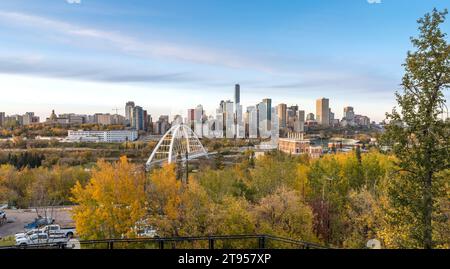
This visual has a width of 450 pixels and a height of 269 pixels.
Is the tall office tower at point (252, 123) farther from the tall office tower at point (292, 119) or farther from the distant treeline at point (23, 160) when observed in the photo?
the distant treeline at point (23, 160)

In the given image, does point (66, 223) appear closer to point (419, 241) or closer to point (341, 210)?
point (341, 210)

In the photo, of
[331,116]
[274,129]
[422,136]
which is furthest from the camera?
[274,129]

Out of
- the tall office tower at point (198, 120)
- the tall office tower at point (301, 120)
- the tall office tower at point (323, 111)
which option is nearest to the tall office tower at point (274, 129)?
the tall office tower at point (301, 120)

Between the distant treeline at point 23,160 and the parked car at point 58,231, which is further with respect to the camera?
the distant treeline at point 23,160

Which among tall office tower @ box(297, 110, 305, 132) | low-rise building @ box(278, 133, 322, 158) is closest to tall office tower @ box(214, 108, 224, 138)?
low-rise building @ box(278, 133, 322, 158)

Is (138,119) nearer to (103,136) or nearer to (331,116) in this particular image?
(103,136)

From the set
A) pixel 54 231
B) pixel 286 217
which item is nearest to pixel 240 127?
pixel 54 231
